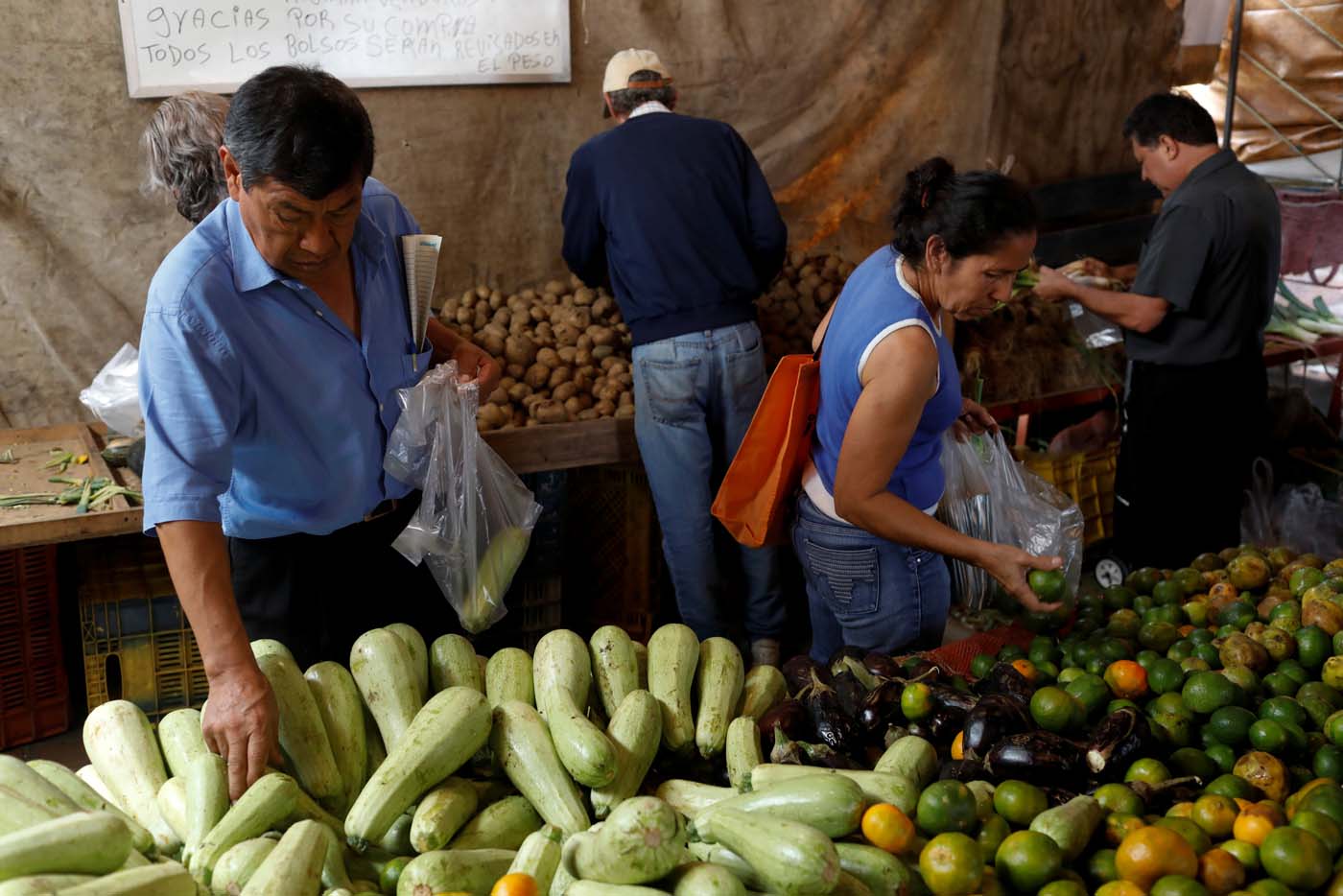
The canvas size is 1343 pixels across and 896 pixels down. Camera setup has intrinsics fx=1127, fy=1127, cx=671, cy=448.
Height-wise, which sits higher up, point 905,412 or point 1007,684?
point 905,412

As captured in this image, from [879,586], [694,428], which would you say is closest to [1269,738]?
[879,586]

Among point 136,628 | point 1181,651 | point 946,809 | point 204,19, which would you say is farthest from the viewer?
point 204,19

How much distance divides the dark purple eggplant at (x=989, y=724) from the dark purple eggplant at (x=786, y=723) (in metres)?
0.27

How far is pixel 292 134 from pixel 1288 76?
6730 mm

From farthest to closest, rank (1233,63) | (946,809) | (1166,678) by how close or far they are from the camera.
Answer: (1233,63)
(1166,678)
(946,809)

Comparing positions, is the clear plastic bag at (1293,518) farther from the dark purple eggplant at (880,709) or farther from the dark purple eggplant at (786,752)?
the dark purple eggplant at (786,752)

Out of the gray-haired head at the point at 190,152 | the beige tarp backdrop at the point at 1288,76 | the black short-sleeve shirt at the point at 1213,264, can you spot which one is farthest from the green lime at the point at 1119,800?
the beige tarp backdrop at the point at 1288,76

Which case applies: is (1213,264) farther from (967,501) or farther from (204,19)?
(204,19)

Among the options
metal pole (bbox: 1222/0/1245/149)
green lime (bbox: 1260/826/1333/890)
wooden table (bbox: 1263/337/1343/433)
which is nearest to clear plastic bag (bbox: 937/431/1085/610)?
green lime (bbox: 1260/826/1333/890)

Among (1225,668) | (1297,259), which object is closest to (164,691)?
(1225,668)

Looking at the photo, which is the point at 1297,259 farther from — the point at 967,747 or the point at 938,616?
the point at 967,747

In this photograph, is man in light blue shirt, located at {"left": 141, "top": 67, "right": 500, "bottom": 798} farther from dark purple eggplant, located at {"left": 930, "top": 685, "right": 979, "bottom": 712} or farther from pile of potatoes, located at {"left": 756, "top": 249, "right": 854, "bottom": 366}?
pile of potatoes, located at {"left": 756, "top": 249, "right": 854, "bottom": 366}

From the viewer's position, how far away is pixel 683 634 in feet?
6.84

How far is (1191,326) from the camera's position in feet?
13.9
